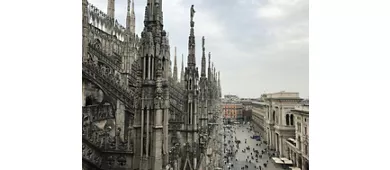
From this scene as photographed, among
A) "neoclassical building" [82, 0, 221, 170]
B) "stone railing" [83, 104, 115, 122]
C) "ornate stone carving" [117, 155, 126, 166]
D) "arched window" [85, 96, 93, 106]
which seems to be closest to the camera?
"neoclassical building" [82, 0, 221, 170]

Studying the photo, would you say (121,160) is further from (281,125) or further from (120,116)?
(281,125)

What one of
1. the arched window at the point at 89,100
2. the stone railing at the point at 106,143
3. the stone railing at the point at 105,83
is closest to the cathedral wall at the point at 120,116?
the stone railing at the point at 105,83

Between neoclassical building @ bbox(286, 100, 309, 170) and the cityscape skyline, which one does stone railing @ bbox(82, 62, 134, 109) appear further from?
neoclassical building @ bbox(286, 100, 309, 170)

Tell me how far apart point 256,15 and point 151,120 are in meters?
2.03

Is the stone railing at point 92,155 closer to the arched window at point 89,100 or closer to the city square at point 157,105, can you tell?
the city square at point 157,105

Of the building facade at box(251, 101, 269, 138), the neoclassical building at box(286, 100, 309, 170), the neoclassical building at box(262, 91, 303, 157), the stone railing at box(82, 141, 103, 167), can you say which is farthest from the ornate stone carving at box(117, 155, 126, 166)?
the building facade at box(251, 101, 269, 138)

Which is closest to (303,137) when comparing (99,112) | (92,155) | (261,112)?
(92,155)

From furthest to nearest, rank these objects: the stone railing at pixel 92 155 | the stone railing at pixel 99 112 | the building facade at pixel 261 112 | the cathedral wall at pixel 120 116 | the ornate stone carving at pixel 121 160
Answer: the building facade at pixel 261 112, the cathedral wall at pixel 120 116, the stone railing at pixel 99 112, the ornate stone carving at pixel 121 160, the stone railing at pixel 92 155
